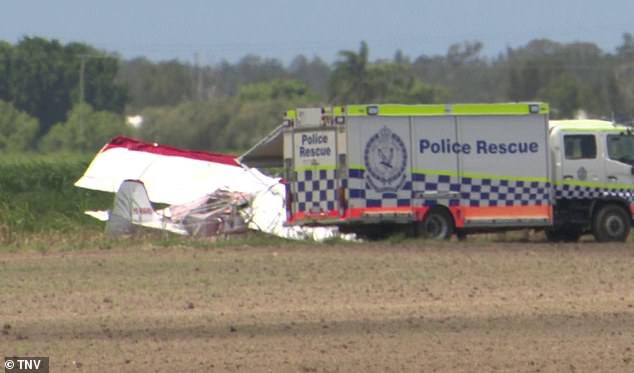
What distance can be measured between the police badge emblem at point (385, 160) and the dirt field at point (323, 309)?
1303 millimetres

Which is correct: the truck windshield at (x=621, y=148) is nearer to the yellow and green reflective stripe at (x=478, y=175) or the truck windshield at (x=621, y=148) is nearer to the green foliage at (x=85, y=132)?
the yellow and green reflective stripe at (x=478, y=175)

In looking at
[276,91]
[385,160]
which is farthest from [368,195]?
[276,91]

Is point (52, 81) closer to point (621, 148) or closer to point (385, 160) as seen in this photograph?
point (385, 160)

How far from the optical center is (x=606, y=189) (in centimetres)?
2483

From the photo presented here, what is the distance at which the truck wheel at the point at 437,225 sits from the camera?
24172 mm

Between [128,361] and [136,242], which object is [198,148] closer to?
[136,242]

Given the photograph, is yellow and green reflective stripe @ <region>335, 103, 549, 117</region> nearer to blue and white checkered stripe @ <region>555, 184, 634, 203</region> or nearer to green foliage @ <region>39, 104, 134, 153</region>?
blue and white checkered stripe @ <region>555, 184, 634, 203</region>

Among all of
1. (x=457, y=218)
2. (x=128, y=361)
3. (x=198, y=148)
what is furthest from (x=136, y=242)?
(x=198, y=148)

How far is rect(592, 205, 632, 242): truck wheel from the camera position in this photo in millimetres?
24844

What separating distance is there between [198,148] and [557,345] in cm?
2688

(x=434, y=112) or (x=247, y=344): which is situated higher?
(x=434, y=112)

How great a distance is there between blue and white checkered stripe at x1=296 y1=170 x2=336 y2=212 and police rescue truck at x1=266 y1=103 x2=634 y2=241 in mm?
17

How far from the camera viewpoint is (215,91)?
210ft

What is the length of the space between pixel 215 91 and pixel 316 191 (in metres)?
40.4
